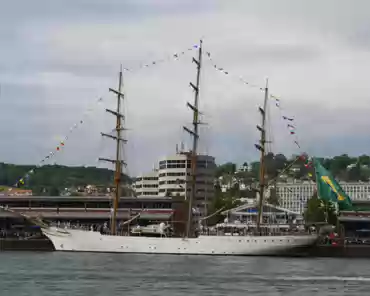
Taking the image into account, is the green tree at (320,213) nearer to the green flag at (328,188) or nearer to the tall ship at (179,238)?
the green flag at (328,188)

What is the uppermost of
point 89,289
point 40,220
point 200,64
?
point 200,64

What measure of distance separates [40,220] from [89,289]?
197 feet

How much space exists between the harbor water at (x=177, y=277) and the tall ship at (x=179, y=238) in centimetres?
1610

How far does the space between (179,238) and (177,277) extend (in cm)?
4082

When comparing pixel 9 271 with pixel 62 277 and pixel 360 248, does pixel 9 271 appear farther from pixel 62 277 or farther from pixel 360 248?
pixel 360 248

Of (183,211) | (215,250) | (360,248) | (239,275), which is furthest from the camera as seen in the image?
(183,211)

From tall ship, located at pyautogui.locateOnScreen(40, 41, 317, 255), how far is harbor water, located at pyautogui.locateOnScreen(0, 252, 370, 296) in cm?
1610

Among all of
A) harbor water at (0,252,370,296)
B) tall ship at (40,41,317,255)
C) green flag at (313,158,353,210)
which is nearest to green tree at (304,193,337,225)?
green flag at (313,158,353,210)

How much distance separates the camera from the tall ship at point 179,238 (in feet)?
362

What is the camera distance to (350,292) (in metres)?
61.5

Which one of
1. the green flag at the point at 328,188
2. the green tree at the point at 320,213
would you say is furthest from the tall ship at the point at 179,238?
the green tree at the point at 320,213

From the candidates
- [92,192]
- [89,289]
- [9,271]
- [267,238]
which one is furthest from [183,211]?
[89,289]

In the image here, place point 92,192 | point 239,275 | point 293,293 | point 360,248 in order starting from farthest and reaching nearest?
point 92,192 < point 360,248 < point 239,275 < point 293,293

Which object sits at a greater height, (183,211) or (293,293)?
(183,211)
